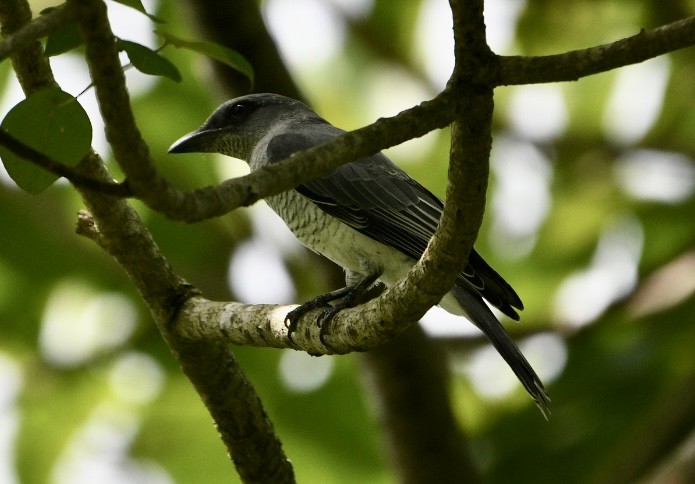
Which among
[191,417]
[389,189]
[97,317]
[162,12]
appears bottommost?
[191,417]

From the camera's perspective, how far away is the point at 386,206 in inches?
164

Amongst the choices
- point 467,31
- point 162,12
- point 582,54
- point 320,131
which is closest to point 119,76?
point 467,31

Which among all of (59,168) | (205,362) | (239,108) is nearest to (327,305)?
(205,362)

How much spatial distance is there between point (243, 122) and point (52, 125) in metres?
3.02

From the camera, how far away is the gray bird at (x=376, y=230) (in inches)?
150

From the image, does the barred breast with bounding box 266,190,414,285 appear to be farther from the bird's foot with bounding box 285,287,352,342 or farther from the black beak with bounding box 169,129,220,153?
the black beak with bounding box 169,129,220,153

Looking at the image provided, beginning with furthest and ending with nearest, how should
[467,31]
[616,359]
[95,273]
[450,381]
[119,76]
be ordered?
[95,273] → [616,359] → [450,381] → [467,31] → [119,76]

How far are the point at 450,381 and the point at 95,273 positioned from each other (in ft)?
7.10

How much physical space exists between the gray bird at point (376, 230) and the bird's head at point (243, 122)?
24 centimetres

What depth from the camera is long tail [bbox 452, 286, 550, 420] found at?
376cm

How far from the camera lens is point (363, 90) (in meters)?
6.64

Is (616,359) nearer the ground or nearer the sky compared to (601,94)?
nearer the ground

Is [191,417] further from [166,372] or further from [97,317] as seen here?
[97,317]

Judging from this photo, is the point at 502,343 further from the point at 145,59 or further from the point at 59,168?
the point at 59,168
